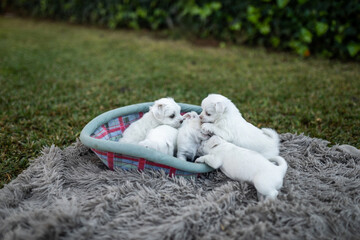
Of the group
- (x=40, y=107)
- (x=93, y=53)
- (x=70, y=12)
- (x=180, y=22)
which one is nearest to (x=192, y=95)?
(x=40, y=107)

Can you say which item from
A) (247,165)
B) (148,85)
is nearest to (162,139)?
(247,165)

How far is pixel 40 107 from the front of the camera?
3.56 m

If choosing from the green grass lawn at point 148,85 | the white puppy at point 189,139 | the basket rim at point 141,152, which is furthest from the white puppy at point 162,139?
the green grass lawn at point 148,85

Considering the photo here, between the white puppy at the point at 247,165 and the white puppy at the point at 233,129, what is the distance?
131 millimetres

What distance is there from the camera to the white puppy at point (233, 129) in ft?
7.40

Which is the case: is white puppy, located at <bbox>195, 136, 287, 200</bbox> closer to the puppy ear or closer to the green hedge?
the puppy ear

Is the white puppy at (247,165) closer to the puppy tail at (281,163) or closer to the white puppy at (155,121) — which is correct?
the puppy tail at (281,163)

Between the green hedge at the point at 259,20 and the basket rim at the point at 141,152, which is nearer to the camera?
the basket rim at the point at 141,152

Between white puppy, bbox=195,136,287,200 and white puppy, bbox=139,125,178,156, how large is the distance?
26cm

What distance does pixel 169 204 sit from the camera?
1922 millimetres

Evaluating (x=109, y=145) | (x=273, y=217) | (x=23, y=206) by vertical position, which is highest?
(x=109, y=145)

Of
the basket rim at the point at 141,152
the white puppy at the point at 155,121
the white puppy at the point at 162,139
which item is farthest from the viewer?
the white puppy at the point at 155,121

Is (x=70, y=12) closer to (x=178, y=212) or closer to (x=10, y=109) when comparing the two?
(x=10, y=109)

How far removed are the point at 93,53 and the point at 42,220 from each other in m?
4.97
